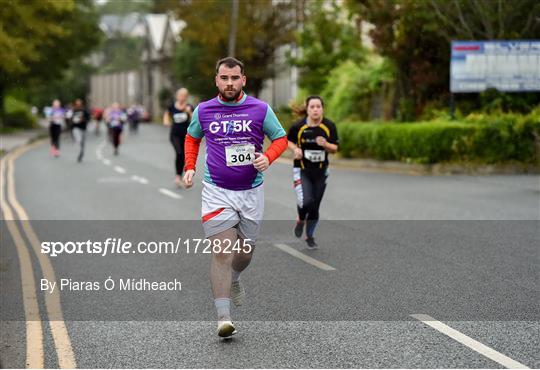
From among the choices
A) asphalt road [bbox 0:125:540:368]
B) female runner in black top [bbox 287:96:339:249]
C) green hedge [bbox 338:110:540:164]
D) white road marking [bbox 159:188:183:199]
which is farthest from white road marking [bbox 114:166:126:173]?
female runner in black top [bbox 287:96:339:249]

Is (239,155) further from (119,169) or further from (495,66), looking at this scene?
(495,66)

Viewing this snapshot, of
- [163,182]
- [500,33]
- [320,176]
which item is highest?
[500,33]

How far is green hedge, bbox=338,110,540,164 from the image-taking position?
Result: 21.8 meters

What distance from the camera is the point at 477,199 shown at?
16.3 metres

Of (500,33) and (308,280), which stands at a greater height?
(500,33)

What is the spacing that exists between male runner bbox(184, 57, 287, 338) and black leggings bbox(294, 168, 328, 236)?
12.9 ft

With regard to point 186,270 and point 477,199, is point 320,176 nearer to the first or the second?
point 186,270

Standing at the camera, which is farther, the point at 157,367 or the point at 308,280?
the point at 308,280

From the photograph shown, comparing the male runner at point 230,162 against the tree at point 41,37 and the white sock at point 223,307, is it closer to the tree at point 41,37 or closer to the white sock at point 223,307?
the white sock at point 223,307

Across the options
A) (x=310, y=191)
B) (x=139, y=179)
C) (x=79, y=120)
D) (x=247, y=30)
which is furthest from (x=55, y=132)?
(x=310, y=191)

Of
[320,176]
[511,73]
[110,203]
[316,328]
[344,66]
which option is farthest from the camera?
[344,66]

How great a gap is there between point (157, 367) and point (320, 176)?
5395 millimetres

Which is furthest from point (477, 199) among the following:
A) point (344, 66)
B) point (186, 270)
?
point (344, 66)

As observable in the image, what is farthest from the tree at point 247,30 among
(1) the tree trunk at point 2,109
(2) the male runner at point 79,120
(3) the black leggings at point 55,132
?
(2) the male runner at point 79,120
